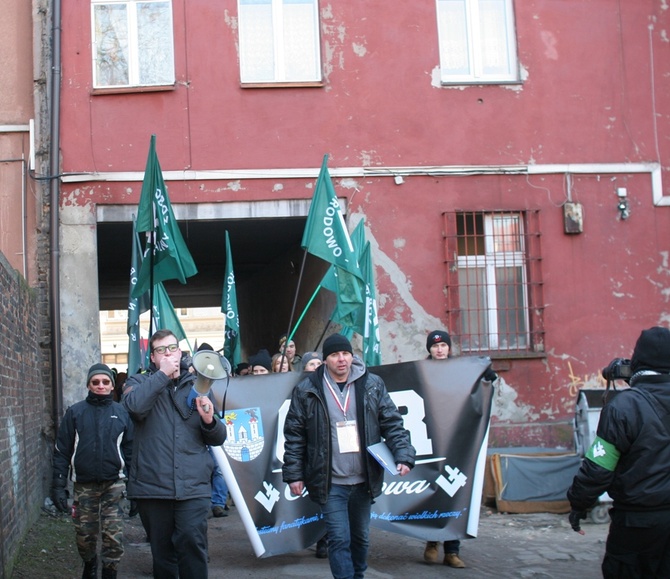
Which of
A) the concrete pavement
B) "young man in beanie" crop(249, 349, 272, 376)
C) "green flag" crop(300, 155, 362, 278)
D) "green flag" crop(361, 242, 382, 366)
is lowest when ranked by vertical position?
the concrete pavement

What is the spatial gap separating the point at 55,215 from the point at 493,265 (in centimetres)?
Result: 584

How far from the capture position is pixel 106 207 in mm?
12938

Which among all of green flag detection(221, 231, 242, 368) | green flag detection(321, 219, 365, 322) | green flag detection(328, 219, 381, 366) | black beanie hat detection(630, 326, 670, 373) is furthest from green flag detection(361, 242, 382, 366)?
black beanie hat detection(630, 326, 670, 373)

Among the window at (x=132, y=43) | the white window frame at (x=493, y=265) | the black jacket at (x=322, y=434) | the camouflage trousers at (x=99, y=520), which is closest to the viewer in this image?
the black jacket at (x=322, y=434)

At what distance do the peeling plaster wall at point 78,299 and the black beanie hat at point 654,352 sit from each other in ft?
27.9

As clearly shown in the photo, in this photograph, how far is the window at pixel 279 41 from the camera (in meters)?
13.5

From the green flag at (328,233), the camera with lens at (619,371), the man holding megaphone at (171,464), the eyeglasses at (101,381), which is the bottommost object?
the man holding megaphone at (171,464)

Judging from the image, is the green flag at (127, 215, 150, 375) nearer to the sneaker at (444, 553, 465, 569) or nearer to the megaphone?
the sneaker at (444, 553, 465, 569)

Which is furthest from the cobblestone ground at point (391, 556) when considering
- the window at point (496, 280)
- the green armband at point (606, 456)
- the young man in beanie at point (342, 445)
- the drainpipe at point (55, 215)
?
the green armband at point (606, 456)

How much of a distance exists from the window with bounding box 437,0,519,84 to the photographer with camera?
8988mm

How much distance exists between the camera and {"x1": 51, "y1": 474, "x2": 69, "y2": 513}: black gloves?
7965mm

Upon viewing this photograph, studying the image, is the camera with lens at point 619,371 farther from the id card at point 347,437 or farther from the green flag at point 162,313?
the green flag at point 162,313

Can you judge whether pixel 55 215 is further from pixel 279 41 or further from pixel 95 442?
pixel 95 442

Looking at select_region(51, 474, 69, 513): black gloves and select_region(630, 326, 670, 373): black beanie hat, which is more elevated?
select_region(630, 326, 670, 373): black beanie hat
